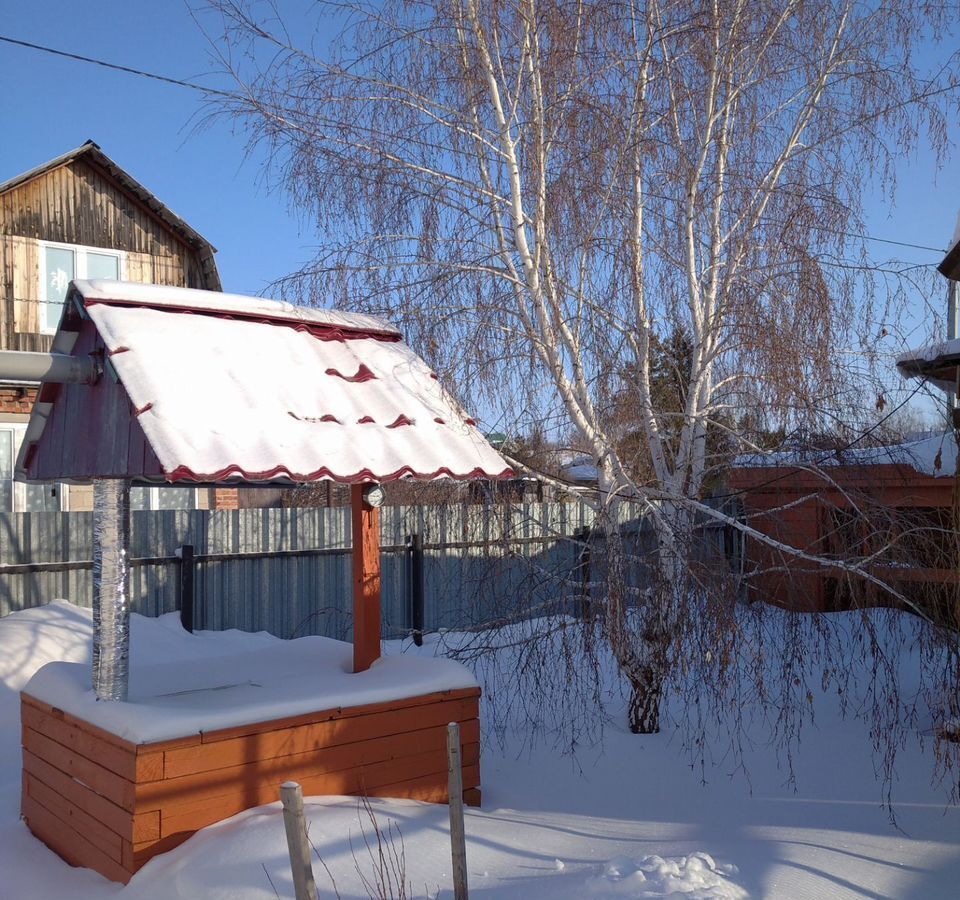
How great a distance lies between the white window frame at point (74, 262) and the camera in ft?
46.9

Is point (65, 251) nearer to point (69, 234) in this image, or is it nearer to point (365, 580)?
point (69, 234)

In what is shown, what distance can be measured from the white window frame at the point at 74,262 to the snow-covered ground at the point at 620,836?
8951 millimetres

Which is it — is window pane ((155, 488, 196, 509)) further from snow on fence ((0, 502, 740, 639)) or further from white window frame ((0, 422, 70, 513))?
snow on fence ((0, 502, 740, 639))

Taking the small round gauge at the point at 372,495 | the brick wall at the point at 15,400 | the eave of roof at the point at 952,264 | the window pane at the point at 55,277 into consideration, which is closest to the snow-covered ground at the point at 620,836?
the small round gauge at the point at 372,495

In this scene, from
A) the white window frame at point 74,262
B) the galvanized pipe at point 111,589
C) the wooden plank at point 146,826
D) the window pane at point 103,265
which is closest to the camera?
the wooden plank at point 146,826

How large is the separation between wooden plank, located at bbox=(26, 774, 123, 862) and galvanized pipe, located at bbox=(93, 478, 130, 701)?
0.59m

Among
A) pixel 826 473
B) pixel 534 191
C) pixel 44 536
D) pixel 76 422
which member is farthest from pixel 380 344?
pixel 44 536

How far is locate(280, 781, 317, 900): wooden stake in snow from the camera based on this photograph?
2.85 meters

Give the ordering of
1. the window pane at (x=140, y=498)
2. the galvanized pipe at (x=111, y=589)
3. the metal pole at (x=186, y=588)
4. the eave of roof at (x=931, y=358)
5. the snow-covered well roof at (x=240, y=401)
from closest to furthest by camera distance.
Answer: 1. the snow-covered well roof at (x=240, y=401)
2. the galvanized pipe at (x=111, y=589)
3. the eave of roof at (x=931, y=358)
4. the metal pole at (x=186, y=588)
5. the window pane at (x=140, y=498)

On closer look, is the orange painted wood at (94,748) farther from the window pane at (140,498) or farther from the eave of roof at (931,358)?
the window pane at (140,498)

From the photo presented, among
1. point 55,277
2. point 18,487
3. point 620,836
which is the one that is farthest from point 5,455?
point 620,836

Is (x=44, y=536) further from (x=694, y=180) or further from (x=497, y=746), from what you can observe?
(x=694, y=180)

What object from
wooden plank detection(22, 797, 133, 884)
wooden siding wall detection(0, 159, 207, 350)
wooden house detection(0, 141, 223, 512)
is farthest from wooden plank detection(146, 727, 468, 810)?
wooden siding wall detection(0, 159, 207, 350)

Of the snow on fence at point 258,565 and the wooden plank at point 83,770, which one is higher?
the snow on fence at point 258,565
